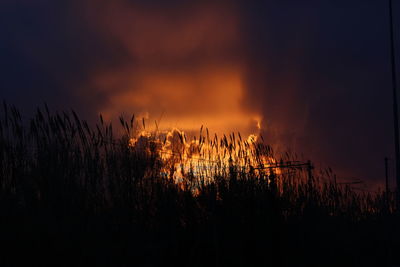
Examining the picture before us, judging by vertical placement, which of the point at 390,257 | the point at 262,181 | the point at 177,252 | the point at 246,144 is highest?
the point at 246,144

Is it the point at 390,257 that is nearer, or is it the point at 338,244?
the point at 338,244

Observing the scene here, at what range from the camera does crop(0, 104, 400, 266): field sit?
17.4 ft

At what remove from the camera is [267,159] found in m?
10.3

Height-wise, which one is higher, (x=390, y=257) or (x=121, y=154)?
(x=121, y=154)

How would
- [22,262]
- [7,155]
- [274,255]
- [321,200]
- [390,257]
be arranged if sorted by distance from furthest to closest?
[390,257] < [321,200] < [274,255] < [7,155] < [22,262]

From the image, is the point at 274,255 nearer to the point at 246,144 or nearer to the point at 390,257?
the point at 246,144

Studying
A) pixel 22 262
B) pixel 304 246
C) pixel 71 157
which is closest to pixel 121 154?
pixel 71 157

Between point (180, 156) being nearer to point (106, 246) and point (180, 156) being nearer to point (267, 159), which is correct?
point (267, 159)

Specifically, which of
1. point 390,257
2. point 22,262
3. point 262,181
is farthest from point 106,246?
point 390,257

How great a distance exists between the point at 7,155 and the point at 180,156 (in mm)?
3211

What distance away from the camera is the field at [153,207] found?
5312 millimetres

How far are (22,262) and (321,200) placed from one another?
766cm

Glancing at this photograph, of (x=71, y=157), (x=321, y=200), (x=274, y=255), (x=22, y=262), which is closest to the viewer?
(x=22, y=262)

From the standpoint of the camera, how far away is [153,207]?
23.5 ft
